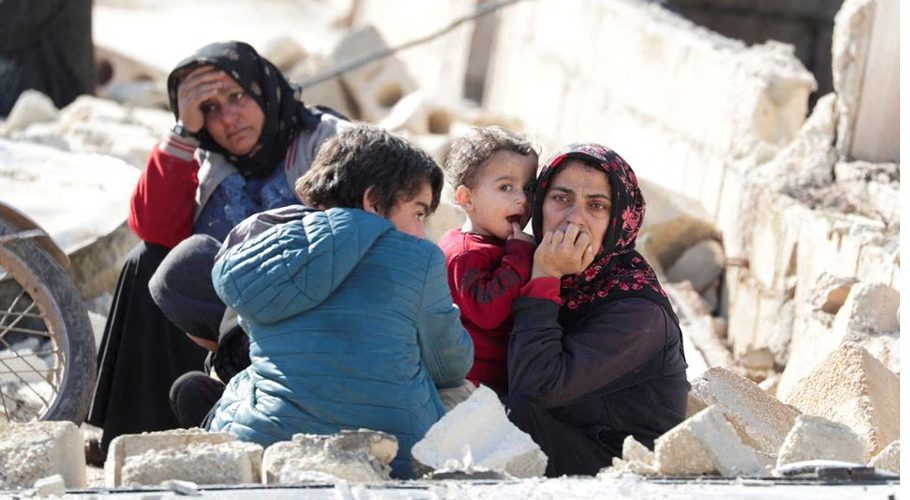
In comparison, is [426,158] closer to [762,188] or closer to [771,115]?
[762,188]

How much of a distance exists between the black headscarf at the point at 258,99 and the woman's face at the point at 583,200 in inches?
57.9

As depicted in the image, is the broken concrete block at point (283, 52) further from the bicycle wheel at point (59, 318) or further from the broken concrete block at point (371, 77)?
the bicycle wheel at point (59, 318)

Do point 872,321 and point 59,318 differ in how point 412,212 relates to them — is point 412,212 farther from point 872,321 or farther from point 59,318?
point 872,321

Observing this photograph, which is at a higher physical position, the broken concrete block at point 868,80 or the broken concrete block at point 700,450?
the broken concrete block at point 868,80

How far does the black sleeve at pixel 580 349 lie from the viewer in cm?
398

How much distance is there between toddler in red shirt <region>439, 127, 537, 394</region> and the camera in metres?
4.16

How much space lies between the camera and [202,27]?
62.0ft

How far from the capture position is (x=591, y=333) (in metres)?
4.06

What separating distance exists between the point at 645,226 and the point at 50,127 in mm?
4497

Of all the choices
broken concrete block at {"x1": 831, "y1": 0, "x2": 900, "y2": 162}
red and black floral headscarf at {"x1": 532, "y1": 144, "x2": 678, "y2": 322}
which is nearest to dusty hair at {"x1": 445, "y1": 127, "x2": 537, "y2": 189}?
red and black floral headscarf at {"x1": 532, "y1": 144, "x2": 678, "y2": 322}

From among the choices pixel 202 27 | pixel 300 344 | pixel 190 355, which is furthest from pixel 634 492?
pixel 202 27

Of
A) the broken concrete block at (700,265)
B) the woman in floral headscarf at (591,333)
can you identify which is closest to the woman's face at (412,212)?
the woman in floral headscarf at (591,333)

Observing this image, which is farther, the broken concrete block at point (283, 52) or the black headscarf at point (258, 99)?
the broken concrete block at point (283, 52)

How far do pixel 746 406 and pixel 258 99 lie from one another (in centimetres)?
170
